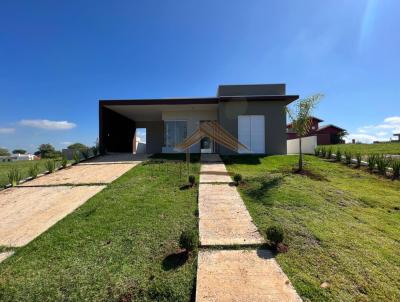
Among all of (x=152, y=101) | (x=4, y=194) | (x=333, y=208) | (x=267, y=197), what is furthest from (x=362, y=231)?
(x=152, y=101)

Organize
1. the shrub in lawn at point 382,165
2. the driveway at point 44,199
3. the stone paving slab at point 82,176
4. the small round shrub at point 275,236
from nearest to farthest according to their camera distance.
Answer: the small round shrub at point 275,236, the driveway at point 44,199, the stone paving slab at point 82,176, the shrub in lawn at point 382,165

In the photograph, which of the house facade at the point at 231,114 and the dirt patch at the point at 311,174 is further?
the house facade at the point at 231,114

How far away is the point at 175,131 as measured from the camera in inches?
776

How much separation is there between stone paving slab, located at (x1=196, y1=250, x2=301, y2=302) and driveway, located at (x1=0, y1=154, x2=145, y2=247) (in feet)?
12.4

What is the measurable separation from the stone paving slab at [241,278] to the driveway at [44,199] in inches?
149

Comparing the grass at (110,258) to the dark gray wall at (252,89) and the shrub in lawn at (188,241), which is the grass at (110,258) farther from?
the dark gray wall at (252,89)

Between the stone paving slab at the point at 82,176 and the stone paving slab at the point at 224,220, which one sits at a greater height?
the stone paving slab at the point at 82,176

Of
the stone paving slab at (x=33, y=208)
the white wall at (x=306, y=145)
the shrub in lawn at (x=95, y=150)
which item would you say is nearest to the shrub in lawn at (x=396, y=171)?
the white wall at (x=306, y=145)

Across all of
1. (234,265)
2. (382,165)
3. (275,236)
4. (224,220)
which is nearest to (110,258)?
(234,265)

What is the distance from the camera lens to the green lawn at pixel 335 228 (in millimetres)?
3651

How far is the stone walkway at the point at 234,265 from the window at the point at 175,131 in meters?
13.3

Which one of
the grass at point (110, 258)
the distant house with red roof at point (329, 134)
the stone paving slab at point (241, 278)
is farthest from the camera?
the distant house with red roof at point (329, 134)

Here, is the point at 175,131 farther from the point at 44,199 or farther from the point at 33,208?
the point at 33,208

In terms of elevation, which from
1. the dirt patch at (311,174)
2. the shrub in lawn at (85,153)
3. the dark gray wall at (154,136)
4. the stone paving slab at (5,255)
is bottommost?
the stone paving slab at (5,255)
